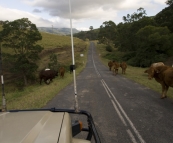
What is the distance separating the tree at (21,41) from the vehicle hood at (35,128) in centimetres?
3053

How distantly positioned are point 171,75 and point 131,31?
46.9 metres

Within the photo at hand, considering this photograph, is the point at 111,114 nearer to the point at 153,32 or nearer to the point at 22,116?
the point at 22,116

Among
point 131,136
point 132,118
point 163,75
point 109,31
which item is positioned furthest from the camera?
point 109,31

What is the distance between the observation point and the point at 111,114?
23.5 ft

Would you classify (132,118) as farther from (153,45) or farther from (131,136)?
(153,45)

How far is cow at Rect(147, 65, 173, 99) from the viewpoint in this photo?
9148 millimetres

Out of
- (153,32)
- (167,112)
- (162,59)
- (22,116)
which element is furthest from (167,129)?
(153,32)

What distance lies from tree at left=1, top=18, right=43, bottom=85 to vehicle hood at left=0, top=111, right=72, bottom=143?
100ft

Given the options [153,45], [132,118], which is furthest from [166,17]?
[132,118]

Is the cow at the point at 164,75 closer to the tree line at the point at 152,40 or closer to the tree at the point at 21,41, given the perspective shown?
the tree at the point at 21,41

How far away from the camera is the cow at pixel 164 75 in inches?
360

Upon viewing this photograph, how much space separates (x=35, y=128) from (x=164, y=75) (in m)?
8.84

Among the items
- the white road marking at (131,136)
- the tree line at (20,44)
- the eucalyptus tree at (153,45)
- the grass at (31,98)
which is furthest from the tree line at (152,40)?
the white road marking at (131,136)

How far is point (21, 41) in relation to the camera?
105 ft
